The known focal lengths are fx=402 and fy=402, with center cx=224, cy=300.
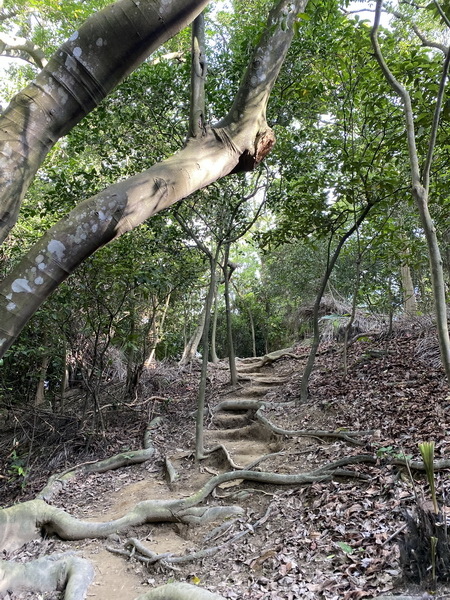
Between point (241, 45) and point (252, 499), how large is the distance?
5.87 m

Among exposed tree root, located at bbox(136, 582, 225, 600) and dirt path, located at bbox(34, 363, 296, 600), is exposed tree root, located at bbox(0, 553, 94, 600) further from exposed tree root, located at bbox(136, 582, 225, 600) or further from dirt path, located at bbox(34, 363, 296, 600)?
exposed tree root, located at bbox(136, 582, 225, 600)

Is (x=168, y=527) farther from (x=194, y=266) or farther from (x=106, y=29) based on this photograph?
(x=194, y=266)

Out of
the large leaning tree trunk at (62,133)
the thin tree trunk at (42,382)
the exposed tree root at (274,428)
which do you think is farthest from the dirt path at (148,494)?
the large leaning tree trunk at (62,133)

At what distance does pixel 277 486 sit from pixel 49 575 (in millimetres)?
2205

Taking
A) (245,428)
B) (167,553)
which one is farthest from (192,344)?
(167,553)

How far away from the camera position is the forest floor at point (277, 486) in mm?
2768

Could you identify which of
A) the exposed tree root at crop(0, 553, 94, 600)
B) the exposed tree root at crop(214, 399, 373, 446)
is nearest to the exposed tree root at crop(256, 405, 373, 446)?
the exposed tree root at crop(214, 399, 373, 446)

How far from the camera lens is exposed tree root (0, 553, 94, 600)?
3227 mm

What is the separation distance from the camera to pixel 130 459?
5891 mm

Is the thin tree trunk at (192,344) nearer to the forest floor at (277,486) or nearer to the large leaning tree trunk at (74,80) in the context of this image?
the forest floor at (277,486)

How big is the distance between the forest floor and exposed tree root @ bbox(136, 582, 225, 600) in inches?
8.4

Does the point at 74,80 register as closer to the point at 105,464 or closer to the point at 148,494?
the point at 148,494

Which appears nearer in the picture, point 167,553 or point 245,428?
point 167,553

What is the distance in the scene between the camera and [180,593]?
Result: 8.94 feet
